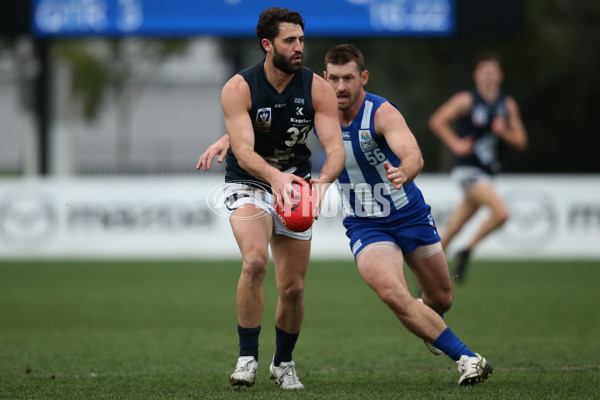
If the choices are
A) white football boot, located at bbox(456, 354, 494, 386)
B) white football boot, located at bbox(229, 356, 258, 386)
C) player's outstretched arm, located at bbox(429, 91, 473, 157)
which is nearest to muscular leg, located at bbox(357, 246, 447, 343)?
white football boot, located at bbox(456, 354, 494, 386)

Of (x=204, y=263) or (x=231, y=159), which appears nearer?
(x=231, y=159)

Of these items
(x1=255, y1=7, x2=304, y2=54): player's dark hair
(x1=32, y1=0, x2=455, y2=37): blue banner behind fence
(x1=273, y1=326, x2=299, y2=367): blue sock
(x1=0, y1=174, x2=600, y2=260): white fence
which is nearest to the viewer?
(x1=255, y1=7, x2=304, y2=54): player's dark hair

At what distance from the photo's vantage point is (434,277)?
6207 mm

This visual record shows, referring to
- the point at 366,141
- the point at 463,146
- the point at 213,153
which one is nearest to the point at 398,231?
the point at 366,141

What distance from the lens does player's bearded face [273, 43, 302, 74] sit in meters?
5.55

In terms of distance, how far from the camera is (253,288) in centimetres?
564

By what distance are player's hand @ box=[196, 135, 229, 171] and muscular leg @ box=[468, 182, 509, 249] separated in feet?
18.2

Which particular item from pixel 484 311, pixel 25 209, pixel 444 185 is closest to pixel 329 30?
pixel 444 185

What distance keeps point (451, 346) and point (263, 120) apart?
1770 mm

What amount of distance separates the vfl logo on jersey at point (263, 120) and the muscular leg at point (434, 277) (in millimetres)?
1283

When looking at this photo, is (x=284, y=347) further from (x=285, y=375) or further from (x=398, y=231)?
(x=398, y=231)

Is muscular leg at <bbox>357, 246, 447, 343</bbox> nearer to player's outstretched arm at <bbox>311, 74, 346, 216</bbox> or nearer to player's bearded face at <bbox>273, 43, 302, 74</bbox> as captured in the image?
player's outstretched arm at <bbox>311, 74, 346, 216</bbox>

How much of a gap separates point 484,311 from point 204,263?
6317 millimetres

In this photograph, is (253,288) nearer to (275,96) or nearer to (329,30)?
(275,96)
